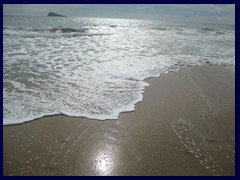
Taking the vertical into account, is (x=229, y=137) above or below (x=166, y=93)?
below

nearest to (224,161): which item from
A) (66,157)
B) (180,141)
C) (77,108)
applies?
(180,141)

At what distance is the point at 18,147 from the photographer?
3.50m

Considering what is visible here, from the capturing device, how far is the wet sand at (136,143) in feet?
10.3

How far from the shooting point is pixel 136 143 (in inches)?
144

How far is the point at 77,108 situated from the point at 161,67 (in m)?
4.42

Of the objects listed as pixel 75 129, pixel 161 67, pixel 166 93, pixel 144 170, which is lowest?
pixel 144 170

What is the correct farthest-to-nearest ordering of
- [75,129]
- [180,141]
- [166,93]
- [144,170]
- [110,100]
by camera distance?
[166,93] → [110,100] → [75,129] → [180,141] → [144,170]

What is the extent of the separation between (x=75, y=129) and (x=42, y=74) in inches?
135

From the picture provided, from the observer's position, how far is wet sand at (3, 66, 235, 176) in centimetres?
313

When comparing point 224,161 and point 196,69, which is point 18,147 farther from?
point 196,69

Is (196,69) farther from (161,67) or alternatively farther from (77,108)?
(77,108)

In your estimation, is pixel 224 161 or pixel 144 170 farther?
pixel 224 161

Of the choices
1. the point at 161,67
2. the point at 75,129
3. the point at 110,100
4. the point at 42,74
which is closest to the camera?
the point at 75,129

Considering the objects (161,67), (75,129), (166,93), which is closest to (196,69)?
(161,67)
